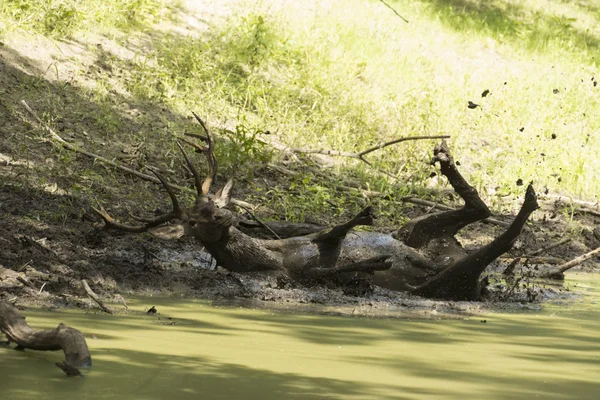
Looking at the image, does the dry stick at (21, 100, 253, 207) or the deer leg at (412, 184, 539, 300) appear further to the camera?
the dry stick at (21, 100, 253, 207)

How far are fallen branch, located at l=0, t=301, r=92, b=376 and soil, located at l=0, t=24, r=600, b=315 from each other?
1365 millimetres

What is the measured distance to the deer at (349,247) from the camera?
783cm

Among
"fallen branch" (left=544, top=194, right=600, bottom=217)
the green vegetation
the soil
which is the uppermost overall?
the green vegetation

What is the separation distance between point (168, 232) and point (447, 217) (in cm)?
211

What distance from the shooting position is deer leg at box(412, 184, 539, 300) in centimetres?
751

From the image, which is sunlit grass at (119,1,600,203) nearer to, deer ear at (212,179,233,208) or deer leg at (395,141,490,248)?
deer leg at (395,141,490,248)

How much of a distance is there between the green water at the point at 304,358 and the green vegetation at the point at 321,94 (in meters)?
4.25

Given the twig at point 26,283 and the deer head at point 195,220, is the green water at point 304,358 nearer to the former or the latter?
the twig at point 26,283

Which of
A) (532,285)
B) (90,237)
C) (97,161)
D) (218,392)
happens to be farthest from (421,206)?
(218,392)

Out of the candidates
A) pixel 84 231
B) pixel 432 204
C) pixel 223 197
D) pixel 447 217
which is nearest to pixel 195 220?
pixel 223 197

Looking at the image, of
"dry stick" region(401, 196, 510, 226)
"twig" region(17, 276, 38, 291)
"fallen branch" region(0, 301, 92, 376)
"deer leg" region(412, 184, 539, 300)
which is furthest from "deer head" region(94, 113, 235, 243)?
"dry stick" region(401, 196, 510, 226)

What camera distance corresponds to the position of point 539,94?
16750 mm

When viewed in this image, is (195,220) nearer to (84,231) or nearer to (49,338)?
(84,231)

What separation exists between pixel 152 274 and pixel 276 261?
96cm
